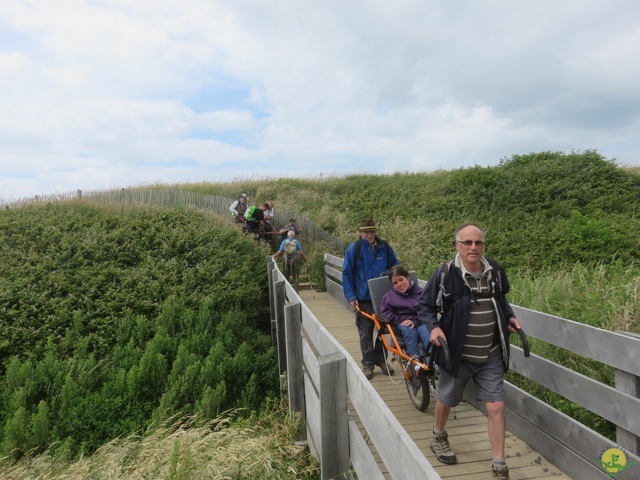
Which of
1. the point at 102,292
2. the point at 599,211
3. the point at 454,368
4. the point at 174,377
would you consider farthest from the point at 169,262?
the point at 599,211

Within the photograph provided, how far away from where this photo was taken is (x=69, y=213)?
13742 mm

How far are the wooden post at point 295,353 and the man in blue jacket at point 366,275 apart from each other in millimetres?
1107

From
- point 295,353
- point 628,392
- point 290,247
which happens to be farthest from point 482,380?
point 290,247

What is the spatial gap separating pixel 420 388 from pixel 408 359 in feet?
0.98

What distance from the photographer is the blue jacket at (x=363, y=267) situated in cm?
582

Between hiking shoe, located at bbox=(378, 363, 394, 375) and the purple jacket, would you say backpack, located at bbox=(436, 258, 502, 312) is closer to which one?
the purple jacket

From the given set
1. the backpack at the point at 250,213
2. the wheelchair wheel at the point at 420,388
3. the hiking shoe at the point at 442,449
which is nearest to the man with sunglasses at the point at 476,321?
the hiking shoe at the point at 442,449

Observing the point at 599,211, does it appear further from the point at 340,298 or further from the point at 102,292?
the point at 102,292

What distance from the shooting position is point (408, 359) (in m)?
4.67

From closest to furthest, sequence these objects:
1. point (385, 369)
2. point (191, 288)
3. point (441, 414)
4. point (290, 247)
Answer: point (441, 414)
point (385, 369)
point (191, 288)
point (290, 247)

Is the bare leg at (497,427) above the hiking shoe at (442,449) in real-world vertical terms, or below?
above

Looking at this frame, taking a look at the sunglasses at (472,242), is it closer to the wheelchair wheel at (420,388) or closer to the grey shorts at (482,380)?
the grey shorts at (482,380)

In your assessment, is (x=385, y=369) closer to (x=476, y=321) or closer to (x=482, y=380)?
(x=482, y=380)

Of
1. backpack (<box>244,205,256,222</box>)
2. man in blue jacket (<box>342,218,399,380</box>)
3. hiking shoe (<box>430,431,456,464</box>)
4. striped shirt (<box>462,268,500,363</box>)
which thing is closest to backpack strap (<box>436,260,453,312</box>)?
striped shirt (<box>462,268,500,363</box>)
